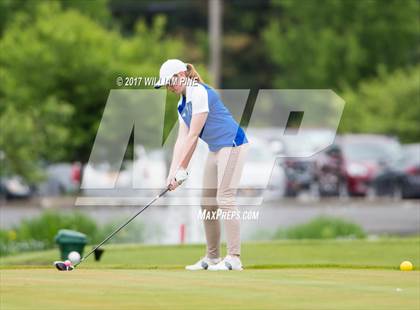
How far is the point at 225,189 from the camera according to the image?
13.5 metres

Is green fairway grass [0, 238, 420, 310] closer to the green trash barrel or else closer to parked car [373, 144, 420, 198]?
the green trash barrel

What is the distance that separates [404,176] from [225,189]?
2493 centimetres

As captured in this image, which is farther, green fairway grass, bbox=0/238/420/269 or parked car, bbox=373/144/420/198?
parked car, bbox=373/144/420/198

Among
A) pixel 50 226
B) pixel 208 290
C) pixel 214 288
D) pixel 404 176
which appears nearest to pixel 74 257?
pixel 214 288

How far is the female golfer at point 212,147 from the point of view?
13.5 meters

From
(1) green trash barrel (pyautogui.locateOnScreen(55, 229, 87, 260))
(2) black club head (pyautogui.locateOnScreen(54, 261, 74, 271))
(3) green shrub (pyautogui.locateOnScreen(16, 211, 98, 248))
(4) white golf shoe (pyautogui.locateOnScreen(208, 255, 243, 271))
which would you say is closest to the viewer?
(2) black club head (pyautogui.locateOnScreen(54, 261, 74, 271))

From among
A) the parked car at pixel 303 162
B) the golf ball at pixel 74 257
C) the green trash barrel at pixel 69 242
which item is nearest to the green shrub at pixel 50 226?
the green trash barrel at pixel 69 242

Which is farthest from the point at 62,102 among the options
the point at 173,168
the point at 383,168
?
the point at 173,168

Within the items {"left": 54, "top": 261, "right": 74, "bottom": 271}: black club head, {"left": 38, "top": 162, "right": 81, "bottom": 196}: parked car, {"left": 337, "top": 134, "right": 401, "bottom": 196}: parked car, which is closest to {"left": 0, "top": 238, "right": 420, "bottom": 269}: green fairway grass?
{"left": 54, "top": 261, "right": 74, "bottom": 271}: black club head

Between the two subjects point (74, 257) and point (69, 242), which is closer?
point (74, 257)

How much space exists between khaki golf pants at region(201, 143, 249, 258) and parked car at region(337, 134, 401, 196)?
82.2ft

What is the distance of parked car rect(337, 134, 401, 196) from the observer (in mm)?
38844

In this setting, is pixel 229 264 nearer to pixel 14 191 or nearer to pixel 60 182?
pixel 60 182

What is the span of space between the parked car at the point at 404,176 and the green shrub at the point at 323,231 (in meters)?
12.8
